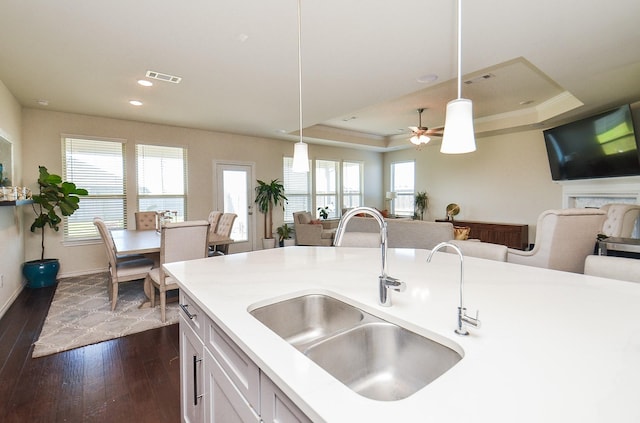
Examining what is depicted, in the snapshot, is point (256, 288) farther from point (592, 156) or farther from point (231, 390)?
point (592, 156)

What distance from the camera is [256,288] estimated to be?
1.38 m

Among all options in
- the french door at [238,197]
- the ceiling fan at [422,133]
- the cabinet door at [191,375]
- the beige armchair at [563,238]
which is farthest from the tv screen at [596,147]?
the french door at [238,197]

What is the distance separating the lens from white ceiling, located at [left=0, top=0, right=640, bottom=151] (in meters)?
2.17

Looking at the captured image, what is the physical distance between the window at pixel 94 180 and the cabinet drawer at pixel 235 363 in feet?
16.4

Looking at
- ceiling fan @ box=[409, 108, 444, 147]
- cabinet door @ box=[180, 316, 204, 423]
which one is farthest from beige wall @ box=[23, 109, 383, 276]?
cabinet door @ box=[180, 316, 204, 423]

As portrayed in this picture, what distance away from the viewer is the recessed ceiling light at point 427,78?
334 cm

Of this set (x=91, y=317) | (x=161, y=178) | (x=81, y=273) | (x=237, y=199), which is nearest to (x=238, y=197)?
(x=237, y=199)

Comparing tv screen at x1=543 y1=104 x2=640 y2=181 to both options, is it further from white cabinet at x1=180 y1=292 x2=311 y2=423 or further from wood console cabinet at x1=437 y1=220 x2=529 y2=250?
white cabinet at x1=180 y1=292 x2=311 y2=423

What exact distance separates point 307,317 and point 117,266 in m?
3.13

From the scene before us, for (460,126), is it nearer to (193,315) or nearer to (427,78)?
(193,315)

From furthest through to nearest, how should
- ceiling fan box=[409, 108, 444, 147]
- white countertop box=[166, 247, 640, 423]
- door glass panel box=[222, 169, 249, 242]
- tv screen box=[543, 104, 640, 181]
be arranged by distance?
door glass panel box=[222, 169, 249, 242] < ceiling fan box=[409, 108, 444, 147] < tv screen box=[543, 104, 640, 181] < white countertop box=[166, 247, 640, 423]

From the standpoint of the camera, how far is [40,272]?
420cm

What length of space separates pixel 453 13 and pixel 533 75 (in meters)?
2.60

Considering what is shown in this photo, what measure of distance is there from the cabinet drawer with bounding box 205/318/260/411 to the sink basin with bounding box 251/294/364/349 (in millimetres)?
183
